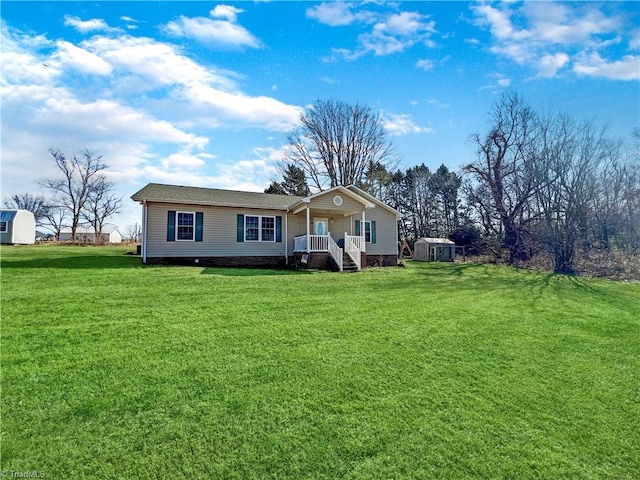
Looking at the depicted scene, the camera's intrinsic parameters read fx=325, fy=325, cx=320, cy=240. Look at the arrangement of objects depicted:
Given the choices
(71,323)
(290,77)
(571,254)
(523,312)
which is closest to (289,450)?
(71,323)

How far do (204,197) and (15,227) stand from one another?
2137cm

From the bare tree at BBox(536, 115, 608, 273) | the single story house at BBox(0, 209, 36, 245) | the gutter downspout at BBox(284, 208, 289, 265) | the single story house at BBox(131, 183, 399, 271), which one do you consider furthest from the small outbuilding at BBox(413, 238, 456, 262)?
the single story house at BBox(0, 209, 36, 245)

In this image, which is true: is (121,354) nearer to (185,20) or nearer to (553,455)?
(553,455)

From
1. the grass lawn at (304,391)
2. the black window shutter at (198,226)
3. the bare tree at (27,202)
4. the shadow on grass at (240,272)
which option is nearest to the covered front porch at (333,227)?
the shadow on grass at (240,272)

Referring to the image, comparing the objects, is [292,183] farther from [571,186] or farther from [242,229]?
[571,186]

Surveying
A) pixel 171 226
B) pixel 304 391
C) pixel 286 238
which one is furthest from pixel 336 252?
pixel 304 391

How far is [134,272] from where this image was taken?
32.1 ft

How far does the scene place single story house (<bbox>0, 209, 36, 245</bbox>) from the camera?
82.1 feet

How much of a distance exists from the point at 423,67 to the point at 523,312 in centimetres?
859

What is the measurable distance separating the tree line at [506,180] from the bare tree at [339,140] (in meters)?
0.09

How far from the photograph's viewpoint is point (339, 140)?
29.4 metres

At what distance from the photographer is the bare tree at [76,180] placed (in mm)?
34250

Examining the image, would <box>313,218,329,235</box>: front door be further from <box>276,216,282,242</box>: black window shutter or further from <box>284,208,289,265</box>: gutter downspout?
<box>276,216,282,242</box>: black window shutter

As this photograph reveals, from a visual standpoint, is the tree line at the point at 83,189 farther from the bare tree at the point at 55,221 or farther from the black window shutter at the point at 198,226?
the black window shutter at the point at 198,226
